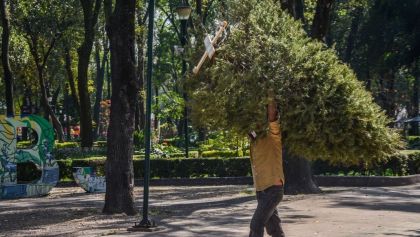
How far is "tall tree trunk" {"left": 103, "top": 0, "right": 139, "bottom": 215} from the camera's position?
45.4 ft

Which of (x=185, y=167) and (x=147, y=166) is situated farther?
(x=185, y=167)

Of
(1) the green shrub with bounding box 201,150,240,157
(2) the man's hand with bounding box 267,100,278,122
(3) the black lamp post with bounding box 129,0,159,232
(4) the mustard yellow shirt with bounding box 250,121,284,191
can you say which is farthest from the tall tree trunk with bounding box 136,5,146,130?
(2) the man's hand with bounding box 267,100,278,122

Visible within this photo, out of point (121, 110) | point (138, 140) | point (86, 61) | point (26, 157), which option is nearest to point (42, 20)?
point (86, 61)

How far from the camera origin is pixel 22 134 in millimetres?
55312

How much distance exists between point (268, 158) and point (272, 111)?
1.55ft

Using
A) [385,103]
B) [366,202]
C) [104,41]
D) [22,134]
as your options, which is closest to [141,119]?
[104,41]

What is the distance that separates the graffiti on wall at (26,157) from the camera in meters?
20.3

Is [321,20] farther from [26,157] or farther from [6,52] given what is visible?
[6,52]

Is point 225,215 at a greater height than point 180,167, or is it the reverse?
point 180,167

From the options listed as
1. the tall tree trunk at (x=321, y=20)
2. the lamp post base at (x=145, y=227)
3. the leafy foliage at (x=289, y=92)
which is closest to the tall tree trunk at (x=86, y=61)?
the tall tree trunk at (x=321, y=20)

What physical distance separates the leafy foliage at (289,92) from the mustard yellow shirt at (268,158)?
13cm

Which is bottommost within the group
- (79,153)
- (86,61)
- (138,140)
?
(79,153)

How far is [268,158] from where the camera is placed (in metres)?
7.15

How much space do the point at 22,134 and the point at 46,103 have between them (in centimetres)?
1304
